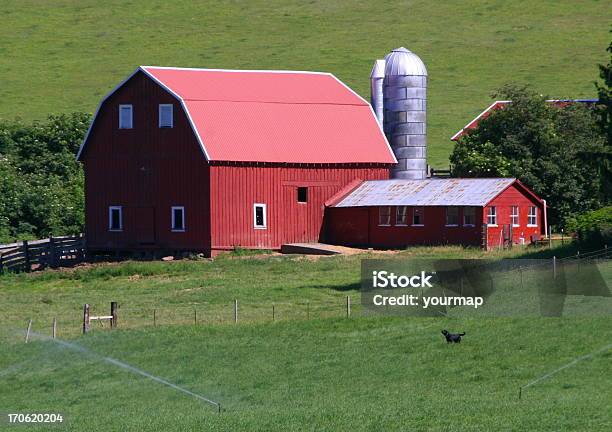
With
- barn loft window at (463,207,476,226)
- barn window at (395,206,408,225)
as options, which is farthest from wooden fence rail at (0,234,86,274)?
barn loft window at (463,207,476,226)

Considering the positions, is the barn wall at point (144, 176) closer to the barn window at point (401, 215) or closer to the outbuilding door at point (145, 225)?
the outbuilding door at point (145, 225)

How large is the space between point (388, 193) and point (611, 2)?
64.0 meters

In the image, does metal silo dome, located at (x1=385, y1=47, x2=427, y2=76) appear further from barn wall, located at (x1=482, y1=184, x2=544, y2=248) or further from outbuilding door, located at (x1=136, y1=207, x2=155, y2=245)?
outbuilding door, located at (x1=136, y1=207, x2=155, y2=245)

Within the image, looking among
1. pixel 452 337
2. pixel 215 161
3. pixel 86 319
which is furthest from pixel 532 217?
pixel 452 337

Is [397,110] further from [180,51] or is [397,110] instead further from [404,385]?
[180,51]

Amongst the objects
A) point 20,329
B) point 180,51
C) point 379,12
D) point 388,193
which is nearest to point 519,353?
point 20,329

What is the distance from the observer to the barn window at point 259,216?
62.9m

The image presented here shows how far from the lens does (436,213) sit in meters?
61.3

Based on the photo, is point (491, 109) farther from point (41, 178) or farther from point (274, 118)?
point (41, 178)

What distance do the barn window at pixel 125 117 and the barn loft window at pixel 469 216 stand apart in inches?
584

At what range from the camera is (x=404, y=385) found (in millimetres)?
32156

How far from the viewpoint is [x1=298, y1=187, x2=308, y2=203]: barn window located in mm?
64375

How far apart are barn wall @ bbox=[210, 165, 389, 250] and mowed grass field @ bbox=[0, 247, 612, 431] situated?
14843 millimetres

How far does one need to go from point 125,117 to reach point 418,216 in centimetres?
1335
